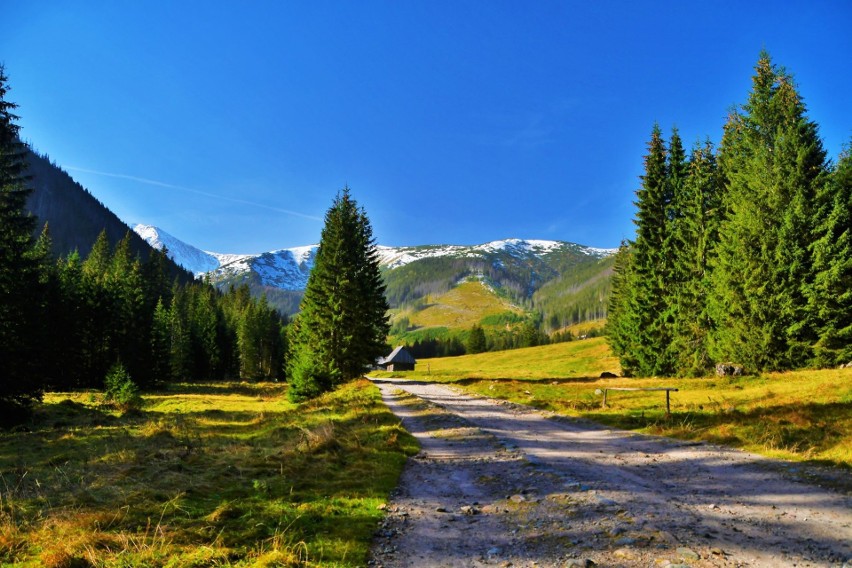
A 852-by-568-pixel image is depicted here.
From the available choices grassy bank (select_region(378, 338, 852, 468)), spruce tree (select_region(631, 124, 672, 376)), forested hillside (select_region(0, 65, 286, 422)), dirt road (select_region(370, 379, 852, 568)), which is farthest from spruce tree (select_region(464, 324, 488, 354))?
dirt road (select_region(370, 379, 852, 568))

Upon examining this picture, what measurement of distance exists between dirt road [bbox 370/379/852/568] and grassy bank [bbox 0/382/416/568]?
2.93ft

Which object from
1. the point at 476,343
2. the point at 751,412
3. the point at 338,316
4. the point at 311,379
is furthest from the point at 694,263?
the point at 476,343

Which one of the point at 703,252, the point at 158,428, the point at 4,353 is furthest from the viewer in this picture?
the point at 703,252

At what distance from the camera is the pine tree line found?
1079 inches

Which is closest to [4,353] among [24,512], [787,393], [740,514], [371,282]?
[24,512]

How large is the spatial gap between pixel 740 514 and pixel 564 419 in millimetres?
12260

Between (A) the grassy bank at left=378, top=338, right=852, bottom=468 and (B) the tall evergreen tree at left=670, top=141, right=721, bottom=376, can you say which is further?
(B) the tall evergreen tree at left=670, top=141, right=721, bottom=376

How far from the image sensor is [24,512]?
6.73 m

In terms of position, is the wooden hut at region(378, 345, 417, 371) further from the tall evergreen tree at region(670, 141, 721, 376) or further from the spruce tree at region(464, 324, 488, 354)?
the tall evergreen tree at region(670, 141, 721, 376)

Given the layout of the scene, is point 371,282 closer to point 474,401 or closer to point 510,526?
point 474,401

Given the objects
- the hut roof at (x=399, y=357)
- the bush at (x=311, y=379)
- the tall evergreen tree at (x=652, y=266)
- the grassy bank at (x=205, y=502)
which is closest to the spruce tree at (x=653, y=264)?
the tall evergreen tree at (x=652, y=266)

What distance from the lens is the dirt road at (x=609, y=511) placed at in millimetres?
5492

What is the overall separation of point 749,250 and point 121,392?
51135mm

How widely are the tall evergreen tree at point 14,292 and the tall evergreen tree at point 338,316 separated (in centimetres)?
1655
